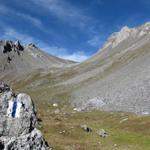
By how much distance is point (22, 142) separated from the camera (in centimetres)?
3088

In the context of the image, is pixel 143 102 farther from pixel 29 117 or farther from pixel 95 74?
pixel 95 74

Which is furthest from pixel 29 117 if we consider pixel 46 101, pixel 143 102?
pixel 46 101

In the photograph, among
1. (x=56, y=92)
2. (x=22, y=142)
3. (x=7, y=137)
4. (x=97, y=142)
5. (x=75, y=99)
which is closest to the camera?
(x=22, y=142)

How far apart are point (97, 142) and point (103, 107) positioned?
53.4m

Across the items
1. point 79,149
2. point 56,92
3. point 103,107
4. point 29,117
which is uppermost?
point 56,92

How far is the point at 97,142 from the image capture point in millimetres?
44344

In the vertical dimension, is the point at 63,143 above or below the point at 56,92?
below

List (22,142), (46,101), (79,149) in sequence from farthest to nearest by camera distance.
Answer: (46,101)
(79,149)
(22,142)

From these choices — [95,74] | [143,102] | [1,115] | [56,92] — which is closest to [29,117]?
[1,115]

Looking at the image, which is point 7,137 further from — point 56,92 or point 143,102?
point 56,92

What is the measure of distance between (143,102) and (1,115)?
59.4 m

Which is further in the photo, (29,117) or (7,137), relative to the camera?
(29,117)

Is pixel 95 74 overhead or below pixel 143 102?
overhead

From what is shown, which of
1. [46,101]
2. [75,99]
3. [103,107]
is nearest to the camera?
[103,107]
